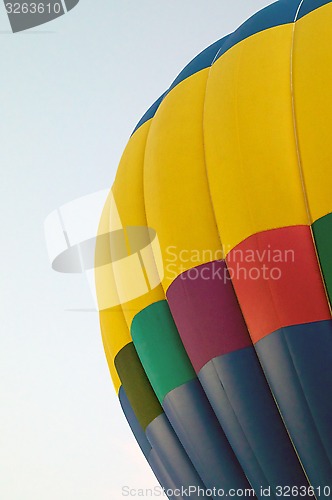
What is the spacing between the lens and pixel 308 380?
412 cm

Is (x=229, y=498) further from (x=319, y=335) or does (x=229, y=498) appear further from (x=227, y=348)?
(x=319, y=335)

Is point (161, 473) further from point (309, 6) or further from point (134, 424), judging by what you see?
point (309, 6)

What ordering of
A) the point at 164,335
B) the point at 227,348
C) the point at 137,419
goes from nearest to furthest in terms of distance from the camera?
1. the point at 227,348
2. the point at 164,335
3. the point at 137,419

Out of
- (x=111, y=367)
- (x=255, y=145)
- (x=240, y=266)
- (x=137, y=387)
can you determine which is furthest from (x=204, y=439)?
(x=255, y=145)

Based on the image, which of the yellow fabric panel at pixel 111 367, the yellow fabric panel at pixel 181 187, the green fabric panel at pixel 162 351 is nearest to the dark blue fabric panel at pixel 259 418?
the green fabric panel at pixel 162 351

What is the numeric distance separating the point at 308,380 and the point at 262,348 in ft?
0.92

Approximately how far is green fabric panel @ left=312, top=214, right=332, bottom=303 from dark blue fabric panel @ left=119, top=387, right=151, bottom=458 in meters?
1.97

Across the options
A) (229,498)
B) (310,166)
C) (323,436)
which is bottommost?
(229,498)

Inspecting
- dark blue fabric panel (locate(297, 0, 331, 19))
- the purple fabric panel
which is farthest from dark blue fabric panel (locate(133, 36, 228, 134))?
the purple fabric panel

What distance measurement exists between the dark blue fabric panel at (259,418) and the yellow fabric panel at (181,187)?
1.93ft

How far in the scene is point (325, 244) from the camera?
4043mm

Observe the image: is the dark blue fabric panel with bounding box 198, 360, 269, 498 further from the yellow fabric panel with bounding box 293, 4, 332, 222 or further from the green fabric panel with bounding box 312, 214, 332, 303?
the yellow fabric panel with bounding box 293, 4, 332, 222

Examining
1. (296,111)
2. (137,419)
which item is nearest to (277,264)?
(296,111)

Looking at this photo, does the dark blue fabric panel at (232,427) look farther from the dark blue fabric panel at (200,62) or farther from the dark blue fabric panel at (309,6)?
the dark blue fabric panel at (309,6)
